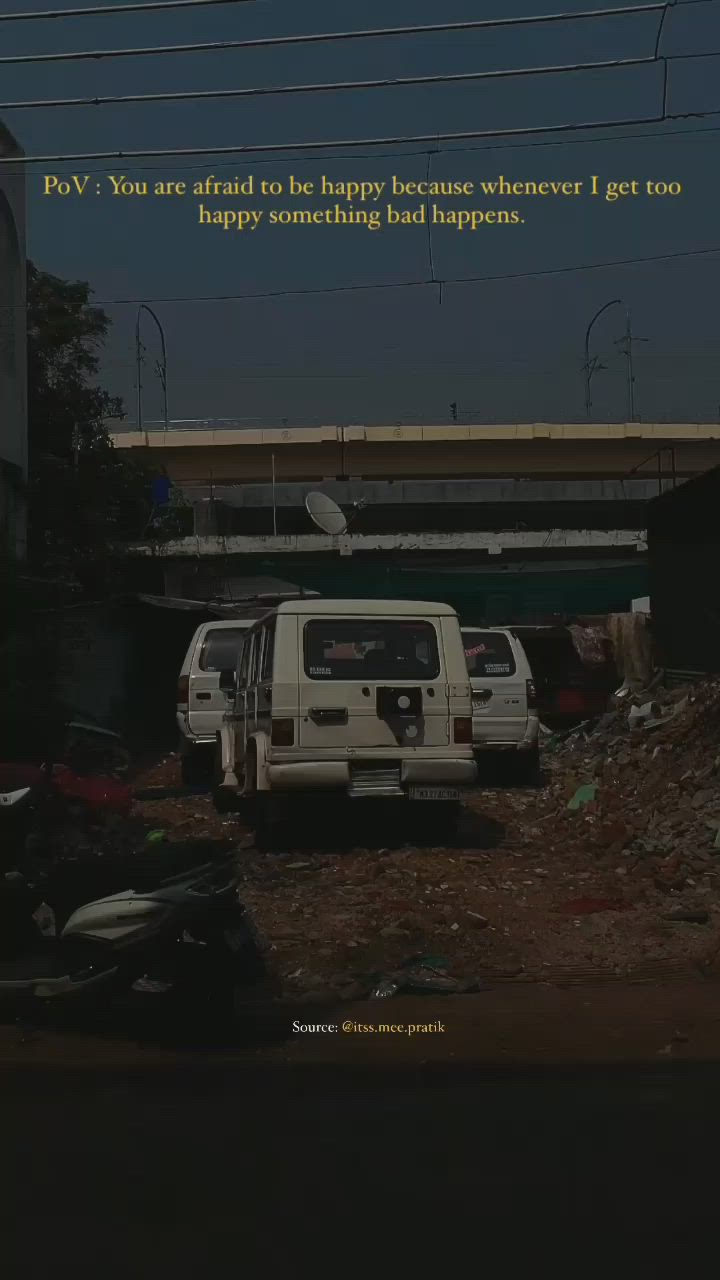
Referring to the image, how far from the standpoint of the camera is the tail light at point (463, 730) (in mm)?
11094

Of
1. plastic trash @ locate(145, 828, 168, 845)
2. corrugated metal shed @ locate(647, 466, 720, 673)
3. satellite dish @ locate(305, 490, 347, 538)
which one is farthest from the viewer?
satellite dish @ locate(305, 490, 347, 538)

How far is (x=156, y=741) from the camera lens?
2483cm

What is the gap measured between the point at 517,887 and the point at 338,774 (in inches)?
71.9

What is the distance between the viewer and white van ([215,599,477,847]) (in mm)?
10805

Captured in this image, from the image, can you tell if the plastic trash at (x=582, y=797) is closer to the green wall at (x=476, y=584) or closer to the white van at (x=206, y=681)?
the white van at (x=206, y=681)

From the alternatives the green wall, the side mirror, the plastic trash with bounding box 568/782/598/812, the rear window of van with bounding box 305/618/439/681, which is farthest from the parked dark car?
the green wall

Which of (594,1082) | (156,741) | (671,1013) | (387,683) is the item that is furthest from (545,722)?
(594,1082)

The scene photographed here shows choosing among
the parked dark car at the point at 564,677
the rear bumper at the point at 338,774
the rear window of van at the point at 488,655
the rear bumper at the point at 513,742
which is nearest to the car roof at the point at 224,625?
the rear window of van at the point at 488,655

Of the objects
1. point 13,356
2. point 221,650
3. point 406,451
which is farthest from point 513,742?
point 406,451

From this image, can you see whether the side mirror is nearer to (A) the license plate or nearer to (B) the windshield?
(B) the windshield

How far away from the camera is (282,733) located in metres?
10.8

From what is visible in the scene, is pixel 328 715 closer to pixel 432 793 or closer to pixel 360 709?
pixel 360 709

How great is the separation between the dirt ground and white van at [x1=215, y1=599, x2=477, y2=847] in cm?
56

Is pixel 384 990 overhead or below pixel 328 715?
below
